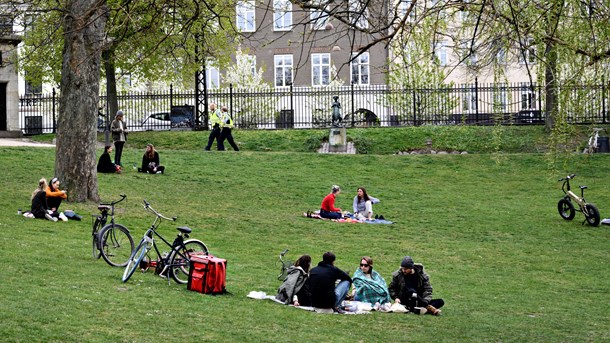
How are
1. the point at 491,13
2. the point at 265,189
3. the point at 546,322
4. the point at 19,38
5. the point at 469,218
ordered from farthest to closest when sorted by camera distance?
the point at 19,38, the point at 265,189, the point at 469,218, the point at 546,322, the point at 491,13

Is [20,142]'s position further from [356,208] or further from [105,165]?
[356,208]

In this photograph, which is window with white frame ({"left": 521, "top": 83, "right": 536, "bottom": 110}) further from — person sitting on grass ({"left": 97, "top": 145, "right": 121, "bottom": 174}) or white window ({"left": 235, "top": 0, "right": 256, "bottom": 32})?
person sitting on grass ({"left": 97, "top": 145, "right": 121, "bottom": 174})

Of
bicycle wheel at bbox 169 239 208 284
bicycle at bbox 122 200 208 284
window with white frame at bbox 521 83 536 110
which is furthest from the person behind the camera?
bicycle wheel at bbox 169 239 208 284

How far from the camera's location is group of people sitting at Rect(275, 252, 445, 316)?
1603cm

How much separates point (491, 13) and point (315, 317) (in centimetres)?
582

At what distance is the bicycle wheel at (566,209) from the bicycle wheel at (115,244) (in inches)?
587

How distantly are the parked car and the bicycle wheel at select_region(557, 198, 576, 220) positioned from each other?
81.0 ft

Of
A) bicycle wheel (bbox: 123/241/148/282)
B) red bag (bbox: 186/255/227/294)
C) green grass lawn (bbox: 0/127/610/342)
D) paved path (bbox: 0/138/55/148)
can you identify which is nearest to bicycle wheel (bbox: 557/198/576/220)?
green grass lawn (bbox: 0/127/610/342)

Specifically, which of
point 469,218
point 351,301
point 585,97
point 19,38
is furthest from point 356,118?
point 585,97

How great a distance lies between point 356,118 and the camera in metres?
50.2

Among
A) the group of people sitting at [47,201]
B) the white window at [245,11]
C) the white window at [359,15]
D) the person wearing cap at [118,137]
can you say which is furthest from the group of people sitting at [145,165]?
the white window at [359,15]

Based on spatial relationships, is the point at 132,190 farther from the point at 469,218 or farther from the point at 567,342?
the point at 567,342

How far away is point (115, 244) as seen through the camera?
1814 centimetres

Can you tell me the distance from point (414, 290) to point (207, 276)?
128 inches
